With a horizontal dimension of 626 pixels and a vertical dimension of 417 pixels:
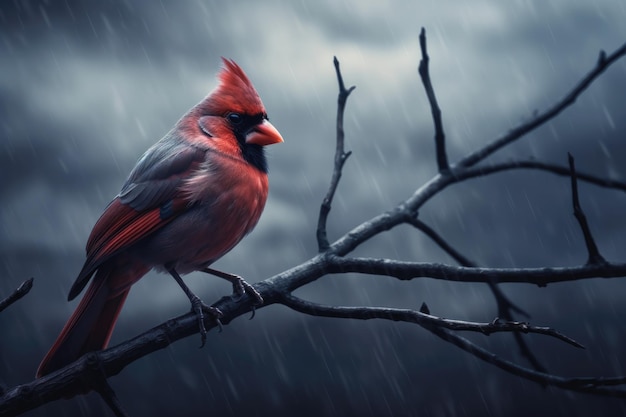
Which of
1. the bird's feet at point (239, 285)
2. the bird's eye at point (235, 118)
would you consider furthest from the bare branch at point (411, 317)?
the bird's eye at point (235, 118)

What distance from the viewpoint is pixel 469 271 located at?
4.16 feet

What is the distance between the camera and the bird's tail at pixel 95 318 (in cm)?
155

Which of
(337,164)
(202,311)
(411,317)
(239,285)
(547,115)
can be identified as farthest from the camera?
(547,115)

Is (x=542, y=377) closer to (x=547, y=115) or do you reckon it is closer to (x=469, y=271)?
(x=469, y=271)

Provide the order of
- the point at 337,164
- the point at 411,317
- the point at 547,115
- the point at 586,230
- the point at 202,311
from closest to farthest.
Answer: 1. the point at 586,230
2. the point at 411,317
3. the point at 202,311
4. the point at 337,164
5. the point at 547,115

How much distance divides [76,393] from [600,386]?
120cm

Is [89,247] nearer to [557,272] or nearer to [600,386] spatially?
[557,272]

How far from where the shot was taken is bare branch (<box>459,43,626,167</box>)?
1.76 m

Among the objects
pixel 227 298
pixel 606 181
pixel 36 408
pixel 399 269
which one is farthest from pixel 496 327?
pixel 36 408

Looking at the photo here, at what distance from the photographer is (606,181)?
174cm

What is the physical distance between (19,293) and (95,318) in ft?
1.52

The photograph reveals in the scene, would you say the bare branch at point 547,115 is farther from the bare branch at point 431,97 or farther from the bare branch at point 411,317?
the bare branch at point 411,317

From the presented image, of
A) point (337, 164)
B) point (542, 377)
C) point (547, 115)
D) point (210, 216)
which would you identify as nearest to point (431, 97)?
point (337, 164)

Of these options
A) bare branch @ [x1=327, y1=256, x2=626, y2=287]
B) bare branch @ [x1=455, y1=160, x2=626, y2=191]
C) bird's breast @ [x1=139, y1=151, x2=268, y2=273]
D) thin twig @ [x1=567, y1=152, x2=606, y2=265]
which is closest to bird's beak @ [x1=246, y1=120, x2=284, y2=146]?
bird's breast @ [x1=139, y1=151, x2=268, y2=273]
